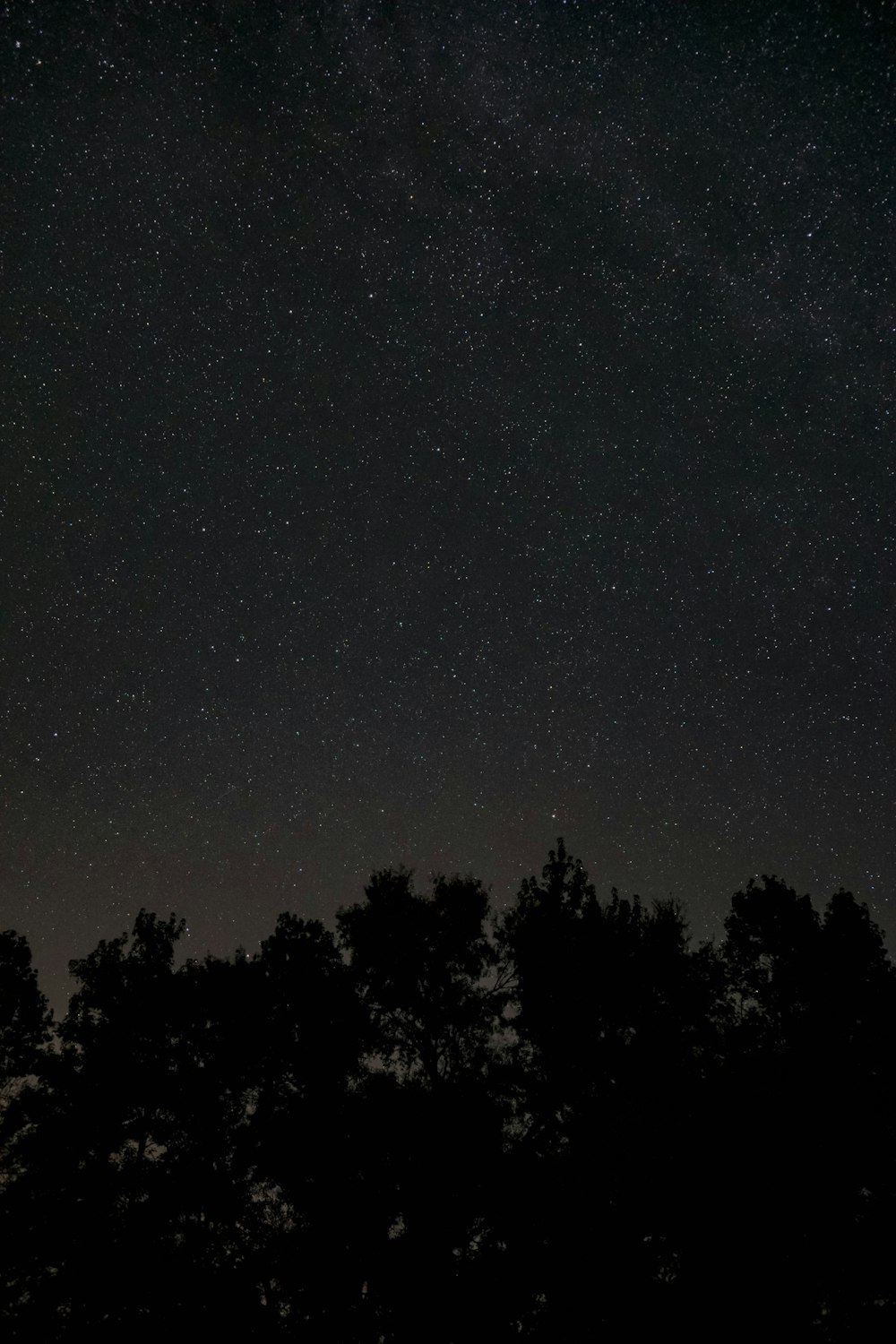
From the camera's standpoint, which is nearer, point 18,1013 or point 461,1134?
point 461,1134

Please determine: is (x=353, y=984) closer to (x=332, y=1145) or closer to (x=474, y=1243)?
(x=332, y=1145)

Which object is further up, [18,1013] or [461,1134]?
[18,1013]

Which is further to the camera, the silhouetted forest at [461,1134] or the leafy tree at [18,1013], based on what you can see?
the leafy tree at [18,1013]

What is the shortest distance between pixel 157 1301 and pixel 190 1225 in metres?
1.49

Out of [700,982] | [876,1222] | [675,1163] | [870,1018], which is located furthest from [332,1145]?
[870,1018]

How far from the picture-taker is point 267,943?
18062 mm

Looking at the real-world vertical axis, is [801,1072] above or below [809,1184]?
above

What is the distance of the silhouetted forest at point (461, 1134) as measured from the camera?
42.4 feet

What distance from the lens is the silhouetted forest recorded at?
12914 millimetres

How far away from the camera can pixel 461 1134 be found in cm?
1406

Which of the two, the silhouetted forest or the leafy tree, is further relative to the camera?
the leafy tree

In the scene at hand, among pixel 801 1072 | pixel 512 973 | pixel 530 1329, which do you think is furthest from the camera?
pixel 512 973

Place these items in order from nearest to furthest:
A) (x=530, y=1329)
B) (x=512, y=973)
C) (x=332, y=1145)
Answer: (x=530, y=1329)
(x=332, y=1145)
(x=512, y=973)

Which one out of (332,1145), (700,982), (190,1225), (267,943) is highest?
(267,943)
